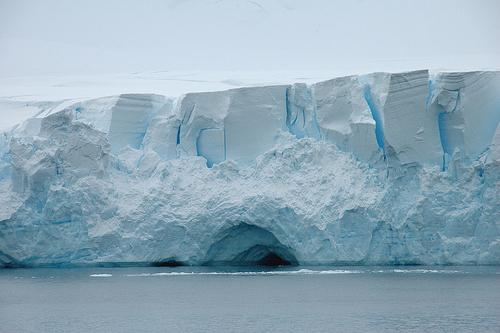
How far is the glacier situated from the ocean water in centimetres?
53

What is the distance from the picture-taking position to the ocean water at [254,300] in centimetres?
1311

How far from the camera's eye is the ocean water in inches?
516

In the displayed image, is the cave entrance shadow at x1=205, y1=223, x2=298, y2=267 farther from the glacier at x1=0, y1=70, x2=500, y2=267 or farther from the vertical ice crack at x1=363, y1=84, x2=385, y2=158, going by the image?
the vertical ice crack at x1=363, y1=84, x2=385, y2=158

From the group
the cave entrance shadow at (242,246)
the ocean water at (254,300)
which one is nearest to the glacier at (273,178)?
the cave entrance shadow at (242,246)

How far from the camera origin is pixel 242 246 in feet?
65.6

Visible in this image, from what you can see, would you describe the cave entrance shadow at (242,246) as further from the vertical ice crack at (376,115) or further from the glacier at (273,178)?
the vertical ice crack at (376,115)

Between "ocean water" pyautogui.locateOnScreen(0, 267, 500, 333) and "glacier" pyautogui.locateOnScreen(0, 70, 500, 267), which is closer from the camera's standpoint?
"ocean water" pyautogui.locateOnScreen(0, 267, 500, 333)

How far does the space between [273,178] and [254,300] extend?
13.7ft

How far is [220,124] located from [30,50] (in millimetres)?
16614

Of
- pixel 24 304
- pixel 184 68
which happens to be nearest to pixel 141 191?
pixel 24 304

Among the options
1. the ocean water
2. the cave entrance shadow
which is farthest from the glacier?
the ocean water

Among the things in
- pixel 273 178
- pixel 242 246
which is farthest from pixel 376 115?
→ pixel 242 246

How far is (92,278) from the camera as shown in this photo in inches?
749

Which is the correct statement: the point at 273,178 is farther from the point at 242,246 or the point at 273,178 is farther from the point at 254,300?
the point at 254,300
